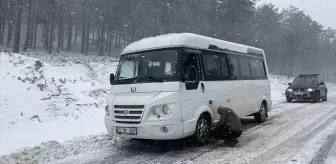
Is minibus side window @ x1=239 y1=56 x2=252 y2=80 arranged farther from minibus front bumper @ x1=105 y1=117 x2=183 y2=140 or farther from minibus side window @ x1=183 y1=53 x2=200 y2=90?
minibus front bumper @ x1=105 y1=117 x2=183 y2=140

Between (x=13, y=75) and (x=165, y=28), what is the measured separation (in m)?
27.8

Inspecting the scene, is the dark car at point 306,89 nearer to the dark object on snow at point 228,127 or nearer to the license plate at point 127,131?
the dark object on snow at point 228,127

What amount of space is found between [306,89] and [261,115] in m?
10.2

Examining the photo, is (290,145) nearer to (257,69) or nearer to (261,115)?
(261,115)

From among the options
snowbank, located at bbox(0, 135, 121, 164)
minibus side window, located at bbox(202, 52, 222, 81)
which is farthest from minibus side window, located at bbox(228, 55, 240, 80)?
snowbank, located at bbox(0, 135, 121, 164)

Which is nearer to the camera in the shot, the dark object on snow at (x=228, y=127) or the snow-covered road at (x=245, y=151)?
the snow-covered road at (x=245, y=151)

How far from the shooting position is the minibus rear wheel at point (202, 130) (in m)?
7.40

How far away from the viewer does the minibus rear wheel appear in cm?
740

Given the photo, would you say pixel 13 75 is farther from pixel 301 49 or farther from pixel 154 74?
pixel 301 49

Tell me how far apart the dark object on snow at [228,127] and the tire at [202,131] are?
25 centimetres

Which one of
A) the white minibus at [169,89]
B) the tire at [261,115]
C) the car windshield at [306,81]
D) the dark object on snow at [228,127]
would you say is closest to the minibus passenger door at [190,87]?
the white minibus at [169,89]

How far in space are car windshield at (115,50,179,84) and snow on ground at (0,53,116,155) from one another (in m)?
2.73

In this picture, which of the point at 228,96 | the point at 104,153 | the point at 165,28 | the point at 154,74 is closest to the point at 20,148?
the point at 104,153

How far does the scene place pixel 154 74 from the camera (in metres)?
7.16
